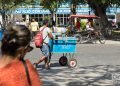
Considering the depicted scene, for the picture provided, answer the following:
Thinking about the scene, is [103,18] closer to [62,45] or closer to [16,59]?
[62,45]

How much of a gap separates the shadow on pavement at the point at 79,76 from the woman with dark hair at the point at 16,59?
23.6ft

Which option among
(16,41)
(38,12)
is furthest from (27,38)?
(38,12)

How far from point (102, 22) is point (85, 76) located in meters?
22.9

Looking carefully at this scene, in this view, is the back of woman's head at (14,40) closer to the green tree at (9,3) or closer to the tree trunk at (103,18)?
the tree trunk at (103,18)

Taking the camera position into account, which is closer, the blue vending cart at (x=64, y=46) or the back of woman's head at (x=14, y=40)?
the back of woman's head at (x=14, y=40)

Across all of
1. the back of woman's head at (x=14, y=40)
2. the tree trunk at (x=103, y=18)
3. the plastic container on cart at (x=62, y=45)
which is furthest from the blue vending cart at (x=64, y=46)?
the tree trunk at (x=103, y=18)

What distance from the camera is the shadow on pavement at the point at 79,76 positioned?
435 inches

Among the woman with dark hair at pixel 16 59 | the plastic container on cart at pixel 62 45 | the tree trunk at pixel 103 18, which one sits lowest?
the tree trunk at pixel 103 18

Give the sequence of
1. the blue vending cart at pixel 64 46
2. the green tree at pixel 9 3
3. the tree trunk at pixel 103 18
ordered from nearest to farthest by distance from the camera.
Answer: the blue vending cart at pixel 64 46 → the tree trunk at pixel 103 18 → the green tree at pixel 9 3

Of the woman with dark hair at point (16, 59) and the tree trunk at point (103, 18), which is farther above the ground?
the woman with dark hair at point (16, 59)

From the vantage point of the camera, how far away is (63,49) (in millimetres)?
14828

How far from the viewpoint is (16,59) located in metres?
3.62

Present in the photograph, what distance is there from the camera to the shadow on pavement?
435 inches

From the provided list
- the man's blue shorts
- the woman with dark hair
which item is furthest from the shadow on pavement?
the woman with dark hair
